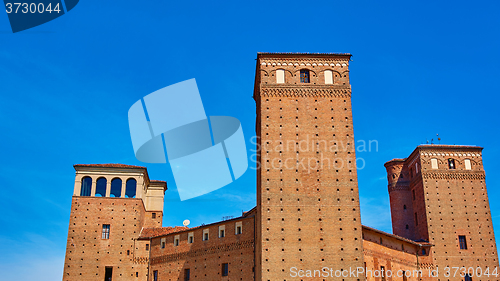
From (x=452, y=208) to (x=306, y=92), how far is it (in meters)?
15.6

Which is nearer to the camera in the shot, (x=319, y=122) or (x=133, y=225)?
(x=319, y=122)

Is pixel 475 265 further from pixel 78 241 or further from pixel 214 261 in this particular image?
pixel 78 241

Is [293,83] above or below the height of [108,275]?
above

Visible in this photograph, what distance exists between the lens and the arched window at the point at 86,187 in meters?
37.2

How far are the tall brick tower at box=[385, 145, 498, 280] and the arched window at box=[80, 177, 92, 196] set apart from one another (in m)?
24.0

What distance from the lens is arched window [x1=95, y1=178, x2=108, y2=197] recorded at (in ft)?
123

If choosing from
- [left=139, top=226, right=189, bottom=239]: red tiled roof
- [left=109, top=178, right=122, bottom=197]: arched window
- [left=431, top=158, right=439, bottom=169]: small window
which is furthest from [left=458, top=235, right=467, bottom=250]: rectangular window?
[left=109, top=178, right=122, bottom=197]: arched window

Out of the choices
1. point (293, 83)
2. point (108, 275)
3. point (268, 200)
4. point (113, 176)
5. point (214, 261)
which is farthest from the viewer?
point (113, 176)

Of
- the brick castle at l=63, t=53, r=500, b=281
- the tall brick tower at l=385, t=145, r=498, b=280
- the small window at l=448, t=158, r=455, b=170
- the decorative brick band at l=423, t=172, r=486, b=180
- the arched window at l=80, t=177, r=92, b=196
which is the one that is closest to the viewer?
the brick castle at l=63, t=53, r=500, b=281

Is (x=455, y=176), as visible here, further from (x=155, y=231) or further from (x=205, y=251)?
(x=155, y=231)

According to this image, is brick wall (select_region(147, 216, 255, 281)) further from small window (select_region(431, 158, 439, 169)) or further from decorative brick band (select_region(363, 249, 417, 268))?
small window (select_region(431, 158, 439, 169))

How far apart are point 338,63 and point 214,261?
13923mm

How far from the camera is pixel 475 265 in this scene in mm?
35531

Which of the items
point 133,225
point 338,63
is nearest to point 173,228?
Result: point 133,225
